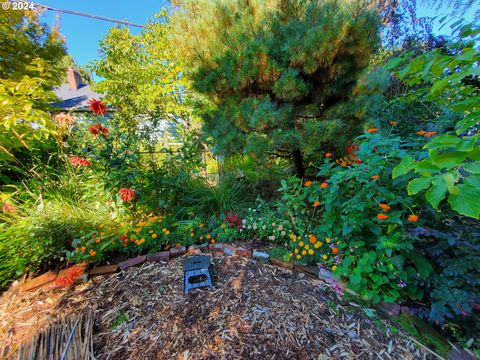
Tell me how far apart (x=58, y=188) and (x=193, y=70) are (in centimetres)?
200

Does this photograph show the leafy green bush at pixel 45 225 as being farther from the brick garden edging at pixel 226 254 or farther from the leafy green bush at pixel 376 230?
the leafy green bush at pixel 376 230

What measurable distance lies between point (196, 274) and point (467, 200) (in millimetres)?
1577

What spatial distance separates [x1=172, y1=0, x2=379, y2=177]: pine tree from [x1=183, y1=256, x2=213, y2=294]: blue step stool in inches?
44.4

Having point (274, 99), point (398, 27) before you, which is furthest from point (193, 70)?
point (398, 27)

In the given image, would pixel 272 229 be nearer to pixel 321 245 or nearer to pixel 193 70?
pixel 321 245

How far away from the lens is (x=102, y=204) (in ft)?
7.36

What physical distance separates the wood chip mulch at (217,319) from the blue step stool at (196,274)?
0.17 feet

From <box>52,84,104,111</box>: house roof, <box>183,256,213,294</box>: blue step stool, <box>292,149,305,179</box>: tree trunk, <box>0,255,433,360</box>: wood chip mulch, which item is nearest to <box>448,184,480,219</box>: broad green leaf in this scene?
<box>0,255,433,360</box>: wood chip mulch

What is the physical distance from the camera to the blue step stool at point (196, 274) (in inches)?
60.3

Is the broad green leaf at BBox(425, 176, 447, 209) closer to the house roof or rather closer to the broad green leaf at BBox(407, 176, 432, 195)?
the broad green leaf at BBox(407, 176, 432, 195)

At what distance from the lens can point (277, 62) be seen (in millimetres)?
1922

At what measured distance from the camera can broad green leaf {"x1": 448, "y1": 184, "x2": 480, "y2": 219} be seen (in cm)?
57

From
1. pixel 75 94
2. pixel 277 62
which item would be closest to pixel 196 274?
pixel 277 62

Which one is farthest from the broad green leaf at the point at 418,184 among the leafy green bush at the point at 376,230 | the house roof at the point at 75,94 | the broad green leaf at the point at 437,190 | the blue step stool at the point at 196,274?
the house roof at the point at 75,94
